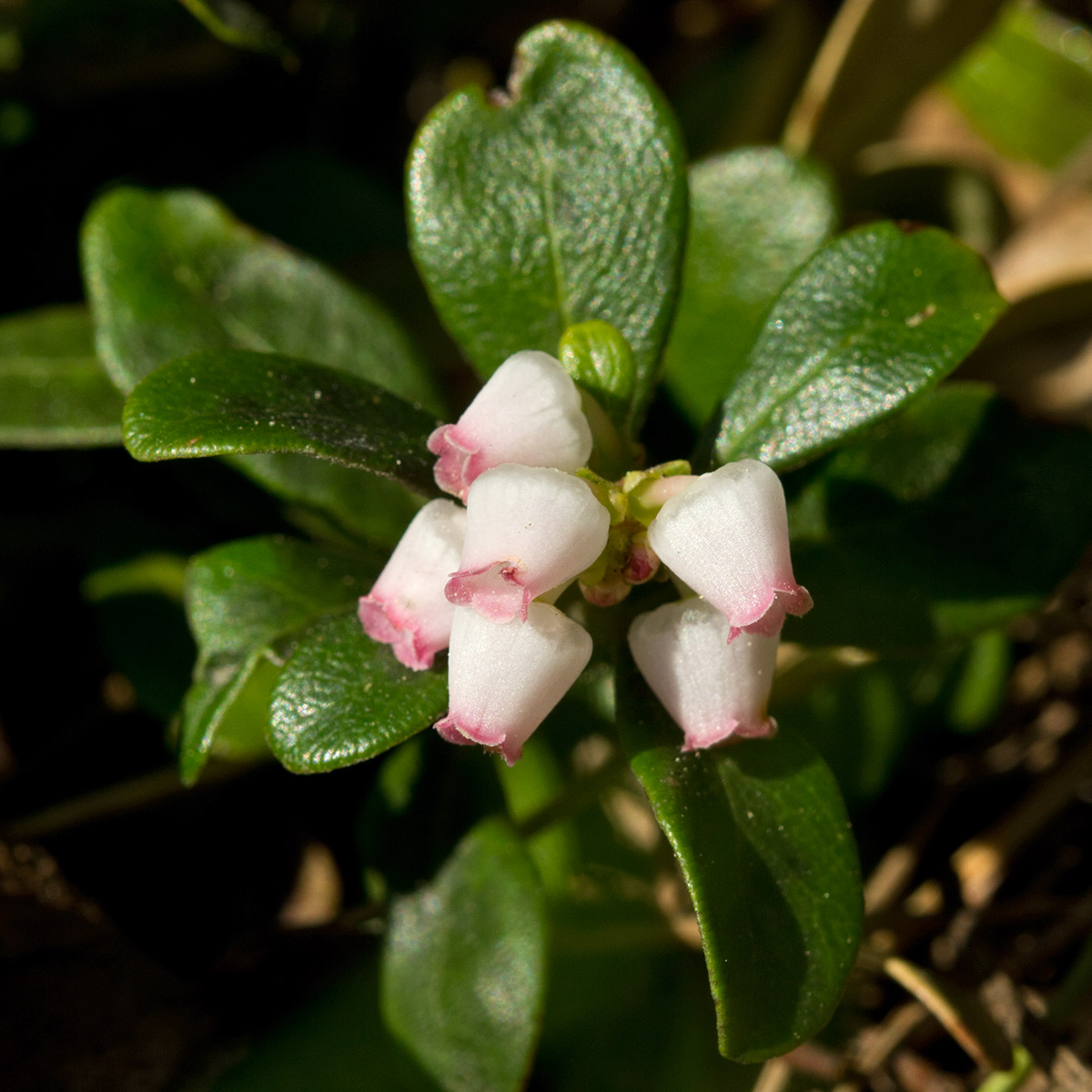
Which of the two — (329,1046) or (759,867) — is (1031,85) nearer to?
(759,867)

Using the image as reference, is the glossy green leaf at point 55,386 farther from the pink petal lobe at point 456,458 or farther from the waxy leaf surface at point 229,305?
the pink petal lobe at point 456,458

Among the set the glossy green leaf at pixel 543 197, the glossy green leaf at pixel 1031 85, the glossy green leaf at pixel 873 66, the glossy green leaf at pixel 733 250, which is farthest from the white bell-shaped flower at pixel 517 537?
the glossy green leaf at pixel 1031 85

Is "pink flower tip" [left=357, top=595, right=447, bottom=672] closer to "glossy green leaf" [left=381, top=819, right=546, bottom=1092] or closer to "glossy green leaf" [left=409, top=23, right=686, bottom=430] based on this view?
"glossy green leaf" [left=409, top=23, right=686, bottom=430]


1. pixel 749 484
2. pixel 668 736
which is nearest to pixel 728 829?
pixel 668 736

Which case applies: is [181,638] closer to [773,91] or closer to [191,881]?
[191,881]

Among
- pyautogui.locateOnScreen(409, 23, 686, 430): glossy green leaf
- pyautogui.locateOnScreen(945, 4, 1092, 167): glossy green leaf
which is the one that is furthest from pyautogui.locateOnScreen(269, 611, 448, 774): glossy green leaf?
pyautogui.locateOnScreen(945, 4, 1092, 167): glossy green leaf

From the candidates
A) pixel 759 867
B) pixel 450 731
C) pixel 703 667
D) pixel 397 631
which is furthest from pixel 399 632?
pixel 759 867

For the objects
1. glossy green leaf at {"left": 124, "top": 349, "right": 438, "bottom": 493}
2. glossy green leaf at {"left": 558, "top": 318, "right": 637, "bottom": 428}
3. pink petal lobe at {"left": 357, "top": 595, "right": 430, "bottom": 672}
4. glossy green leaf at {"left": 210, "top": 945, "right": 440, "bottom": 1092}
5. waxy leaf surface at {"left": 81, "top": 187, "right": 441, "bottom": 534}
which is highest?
glossy green leaf at {"left": 558, "top": 318, "right": 637, "bottom": 428}
